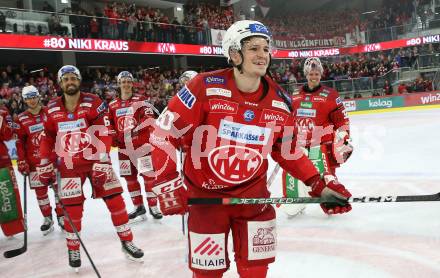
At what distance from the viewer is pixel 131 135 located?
5.68 metres

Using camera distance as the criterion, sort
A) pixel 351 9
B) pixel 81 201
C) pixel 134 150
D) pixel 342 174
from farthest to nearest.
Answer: pixel 351 9 < pixel 342 174 < pixel 134 150 < pixel 81 201

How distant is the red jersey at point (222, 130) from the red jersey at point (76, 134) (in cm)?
177

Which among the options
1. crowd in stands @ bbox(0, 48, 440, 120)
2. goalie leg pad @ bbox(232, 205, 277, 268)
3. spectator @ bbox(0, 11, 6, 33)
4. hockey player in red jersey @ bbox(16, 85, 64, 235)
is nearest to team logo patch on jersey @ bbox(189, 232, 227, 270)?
goalie leg pad @ bbox(232, 205, 277, 268)

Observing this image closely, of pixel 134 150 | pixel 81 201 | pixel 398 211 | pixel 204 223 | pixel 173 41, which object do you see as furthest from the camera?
pixel 173 41

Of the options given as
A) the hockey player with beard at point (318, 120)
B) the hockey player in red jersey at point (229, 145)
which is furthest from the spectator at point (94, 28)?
the hockey player in red jersey at point (229, 145)

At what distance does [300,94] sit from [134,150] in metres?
2.13

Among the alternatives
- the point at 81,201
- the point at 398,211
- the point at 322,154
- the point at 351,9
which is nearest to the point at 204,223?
the point at 81,201

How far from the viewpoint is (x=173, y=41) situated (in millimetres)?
18984

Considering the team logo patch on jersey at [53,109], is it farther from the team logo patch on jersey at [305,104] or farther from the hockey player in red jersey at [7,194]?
the team logo patch on jersey at [305,104]

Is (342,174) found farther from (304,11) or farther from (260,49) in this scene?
(304,11)

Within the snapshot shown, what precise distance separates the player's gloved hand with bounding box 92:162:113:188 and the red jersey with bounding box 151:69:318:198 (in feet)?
5.23

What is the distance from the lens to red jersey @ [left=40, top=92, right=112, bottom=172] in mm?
3961

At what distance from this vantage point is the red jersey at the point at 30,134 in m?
5.56

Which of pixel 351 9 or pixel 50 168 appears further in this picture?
pixel 351 9
